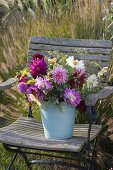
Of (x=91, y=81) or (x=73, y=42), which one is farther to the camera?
(x=73, y=42)

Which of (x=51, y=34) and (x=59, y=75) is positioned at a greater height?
(x=51, y=34)

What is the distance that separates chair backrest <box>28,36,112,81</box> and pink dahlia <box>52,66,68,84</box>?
0.54 metres

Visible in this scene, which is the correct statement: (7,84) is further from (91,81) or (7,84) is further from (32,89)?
(91,81)

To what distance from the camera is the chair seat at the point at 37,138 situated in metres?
3.18

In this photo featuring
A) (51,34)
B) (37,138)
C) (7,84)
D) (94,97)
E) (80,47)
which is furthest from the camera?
(51,34)

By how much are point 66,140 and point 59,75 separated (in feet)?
1.32

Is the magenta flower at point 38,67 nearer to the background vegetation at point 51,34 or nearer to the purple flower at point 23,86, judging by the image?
the purple flower at point 23,86

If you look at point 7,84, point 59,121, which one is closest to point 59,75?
point 59,121

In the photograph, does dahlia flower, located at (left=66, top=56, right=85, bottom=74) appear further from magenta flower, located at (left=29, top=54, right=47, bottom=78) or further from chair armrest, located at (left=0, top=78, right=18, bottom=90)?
chair armrest, located at (left=0, top=78, right=18, bottom=90)

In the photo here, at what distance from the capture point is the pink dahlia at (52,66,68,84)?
328cm

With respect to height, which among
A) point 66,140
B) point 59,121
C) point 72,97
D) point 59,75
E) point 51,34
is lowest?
point 66,140

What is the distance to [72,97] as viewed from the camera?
3264 millimetres

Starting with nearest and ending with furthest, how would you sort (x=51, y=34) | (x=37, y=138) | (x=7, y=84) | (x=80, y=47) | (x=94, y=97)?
(x=94, y=97), (x=37, y=138), (x=7, y=84), (x=80, y=47), (x=51, y=34)

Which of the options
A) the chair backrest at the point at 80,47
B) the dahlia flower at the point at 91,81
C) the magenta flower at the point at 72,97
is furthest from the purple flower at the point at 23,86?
the chair backrest at the point at 80,47
